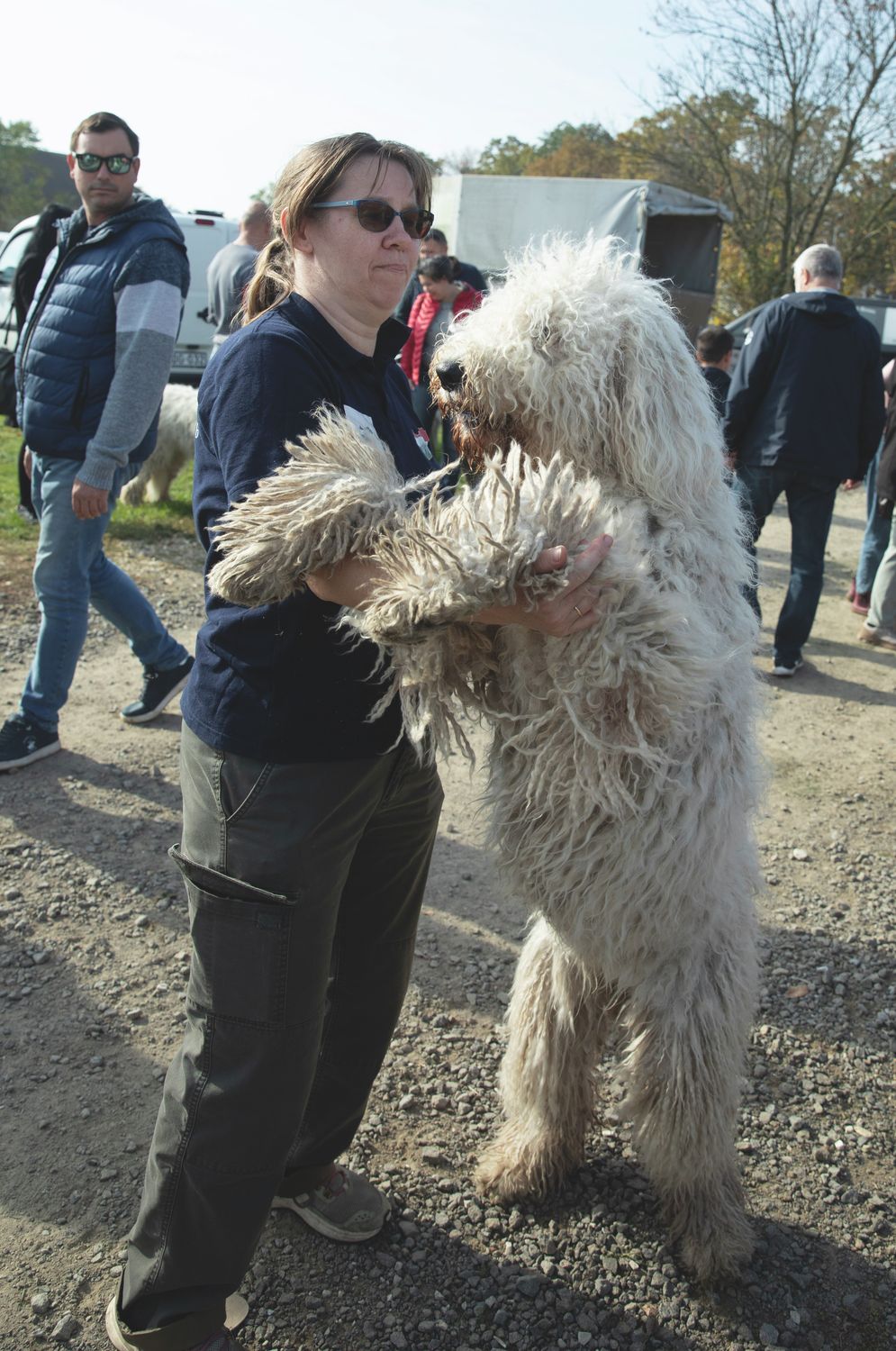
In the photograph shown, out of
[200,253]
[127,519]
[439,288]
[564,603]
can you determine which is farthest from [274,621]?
[200,253]

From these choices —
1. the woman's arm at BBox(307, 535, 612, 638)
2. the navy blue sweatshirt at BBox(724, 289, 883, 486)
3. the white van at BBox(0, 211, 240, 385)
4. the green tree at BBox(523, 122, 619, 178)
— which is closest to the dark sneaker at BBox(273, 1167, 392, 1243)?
the woman's arm at BBox(307, 535, 612, 638)

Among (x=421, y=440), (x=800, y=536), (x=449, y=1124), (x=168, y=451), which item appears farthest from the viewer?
(x=168, y=451)

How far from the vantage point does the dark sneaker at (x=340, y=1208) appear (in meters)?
2.37

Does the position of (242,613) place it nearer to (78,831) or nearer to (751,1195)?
(751,1195)

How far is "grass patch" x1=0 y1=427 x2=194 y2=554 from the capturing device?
292 inches

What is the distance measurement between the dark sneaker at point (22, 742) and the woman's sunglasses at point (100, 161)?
7.65 ft

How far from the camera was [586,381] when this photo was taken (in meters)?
1.88

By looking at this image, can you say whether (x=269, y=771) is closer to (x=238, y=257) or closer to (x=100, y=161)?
(x=100, y=161)

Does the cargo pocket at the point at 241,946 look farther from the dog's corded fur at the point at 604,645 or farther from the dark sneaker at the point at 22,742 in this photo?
the dark sneaker at the point at 22,742

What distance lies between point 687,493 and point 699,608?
237mm

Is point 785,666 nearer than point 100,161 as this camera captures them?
No

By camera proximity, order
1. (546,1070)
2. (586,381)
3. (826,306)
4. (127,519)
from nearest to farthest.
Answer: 1. (586,381)
2. (546,1070)
3. (826,306)
4. (127,519)

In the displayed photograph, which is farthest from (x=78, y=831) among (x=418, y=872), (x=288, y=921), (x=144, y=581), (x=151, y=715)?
(x=144, y=581)

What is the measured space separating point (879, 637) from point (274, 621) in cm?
635
